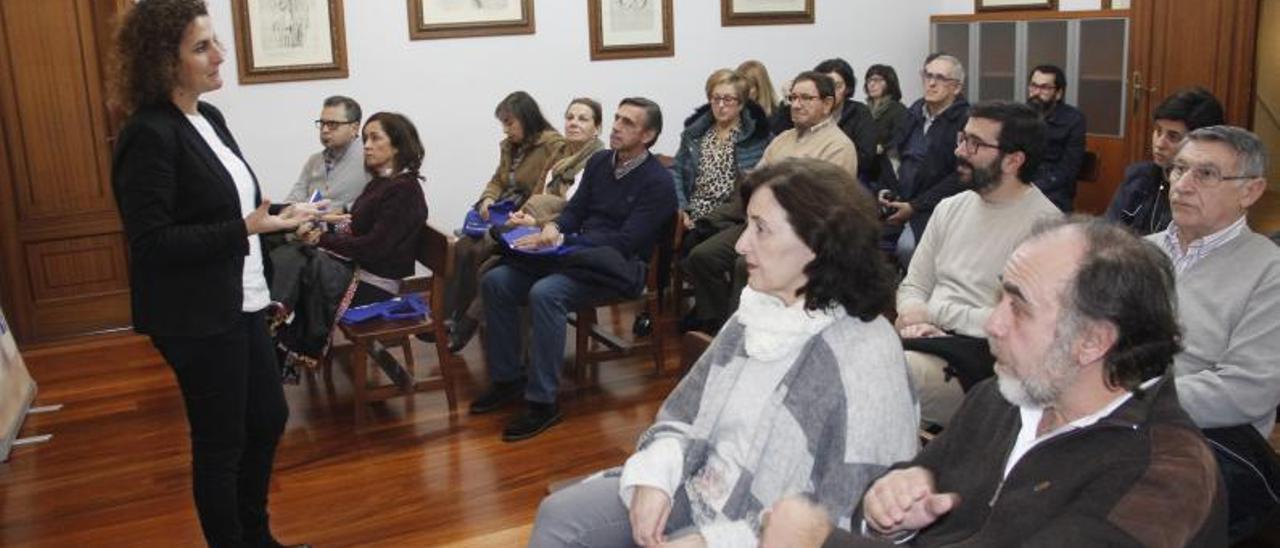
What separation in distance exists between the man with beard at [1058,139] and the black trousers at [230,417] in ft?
12.7

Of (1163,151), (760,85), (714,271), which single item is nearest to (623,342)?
(714,271)

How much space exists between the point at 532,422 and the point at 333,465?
719 millimetres

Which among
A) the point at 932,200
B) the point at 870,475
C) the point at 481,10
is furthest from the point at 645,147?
the point at 870,475

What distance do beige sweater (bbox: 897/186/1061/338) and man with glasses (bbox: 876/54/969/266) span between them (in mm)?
1129

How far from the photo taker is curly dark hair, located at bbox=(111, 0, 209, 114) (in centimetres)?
233

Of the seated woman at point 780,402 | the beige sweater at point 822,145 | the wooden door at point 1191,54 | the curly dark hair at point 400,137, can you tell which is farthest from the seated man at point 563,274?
the wooden door at point 1191,54

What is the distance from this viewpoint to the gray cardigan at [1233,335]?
232 cm

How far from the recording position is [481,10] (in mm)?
6148

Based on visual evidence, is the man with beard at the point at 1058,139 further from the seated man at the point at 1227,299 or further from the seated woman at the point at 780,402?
the seated woman at the point at 780,402

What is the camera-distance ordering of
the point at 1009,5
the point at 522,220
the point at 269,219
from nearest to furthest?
the point at 269,219
the point at 522,220
the point at 1009,5

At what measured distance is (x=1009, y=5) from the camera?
7117 millimetres

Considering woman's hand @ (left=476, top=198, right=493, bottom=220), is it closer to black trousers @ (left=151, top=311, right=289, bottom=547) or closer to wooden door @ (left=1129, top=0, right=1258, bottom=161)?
black trousers @ (left=151, top=311, right=289, bottom=547)

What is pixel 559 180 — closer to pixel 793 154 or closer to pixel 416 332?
pixel 793 154

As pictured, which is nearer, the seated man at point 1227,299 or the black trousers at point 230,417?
the seated man at point 1227,299
